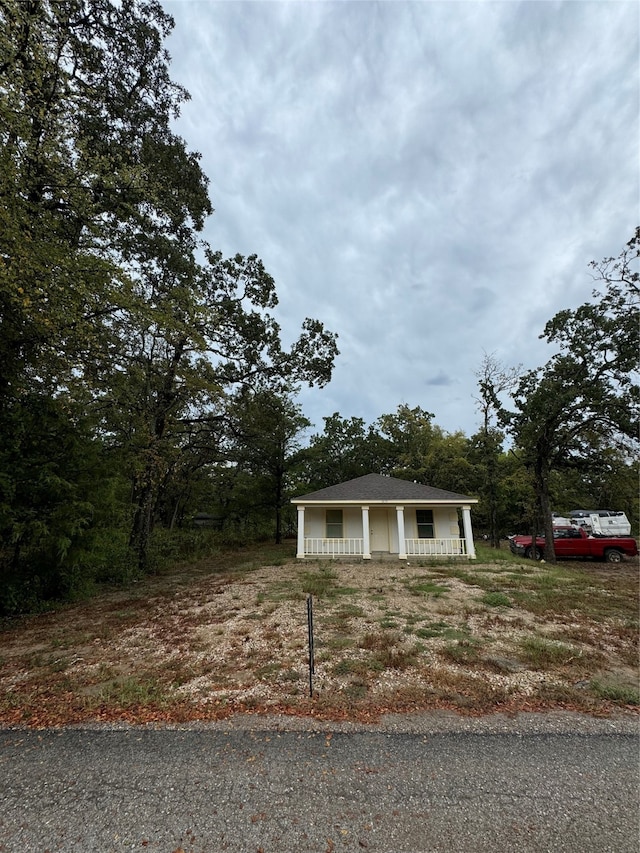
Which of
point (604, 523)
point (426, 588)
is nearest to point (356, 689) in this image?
point (426, 588)

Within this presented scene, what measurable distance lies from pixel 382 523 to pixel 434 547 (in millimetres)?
2338

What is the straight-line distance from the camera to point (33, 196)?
21.0 feet

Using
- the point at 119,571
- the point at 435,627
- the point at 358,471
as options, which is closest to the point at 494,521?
the point at 358,471

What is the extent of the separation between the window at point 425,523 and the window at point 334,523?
131 inches

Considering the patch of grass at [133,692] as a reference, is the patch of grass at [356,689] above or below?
above

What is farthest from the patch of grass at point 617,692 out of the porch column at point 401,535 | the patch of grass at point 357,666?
the porch column at point 401,535

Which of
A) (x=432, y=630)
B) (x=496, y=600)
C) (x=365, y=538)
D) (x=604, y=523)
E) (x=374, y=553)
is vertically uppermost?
(x=604, y=523)

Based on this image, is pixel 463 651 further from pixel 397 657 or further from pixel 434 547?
pixel 434 547

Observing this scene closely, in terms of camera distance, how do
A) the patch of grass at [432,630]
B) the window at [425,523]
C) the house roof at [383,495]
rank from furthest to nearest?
the window at [425,523] < the house roof at [383,495] < the patch of grass at [432,630]

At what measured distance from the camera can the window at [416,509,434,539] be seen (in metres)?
15.5

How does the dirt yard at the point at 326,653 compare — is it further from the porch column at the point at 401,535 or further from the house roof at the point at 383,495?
the house roof at the point at 383,495

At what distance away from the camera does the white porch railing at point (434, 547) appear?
14.6 meters

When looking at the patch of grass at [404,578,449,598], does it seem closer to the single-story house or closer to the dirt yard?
the dirt yard

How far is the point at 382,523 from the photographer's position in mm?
16000
